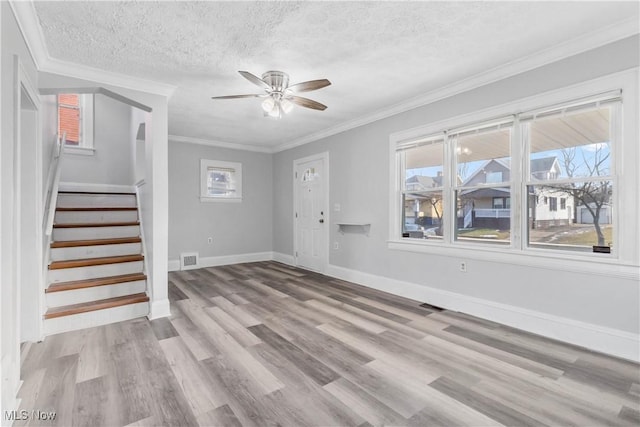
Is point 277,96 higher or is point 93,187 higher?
point 277,96

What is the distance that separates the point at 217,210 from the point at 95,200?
6.66ft

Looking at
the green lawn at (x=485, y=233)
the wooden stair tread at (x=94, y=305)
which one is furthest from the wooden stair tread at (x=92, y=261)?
the green lawn at (x=485, y=233)

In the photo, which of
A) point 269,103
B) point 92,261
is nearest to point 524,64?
point 269,103

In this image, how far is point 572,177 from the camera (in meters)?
2.70

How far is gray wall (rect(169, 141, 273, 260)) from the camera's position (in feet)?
19.0

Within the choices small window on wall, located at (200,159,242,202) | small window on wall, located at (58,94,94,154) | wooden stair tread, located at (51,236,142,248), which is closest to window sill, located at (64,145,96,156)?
small window on wall, located at (58,94,94,154)

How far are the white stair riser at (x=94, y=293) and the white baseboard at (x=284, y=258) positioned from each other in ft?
10.1

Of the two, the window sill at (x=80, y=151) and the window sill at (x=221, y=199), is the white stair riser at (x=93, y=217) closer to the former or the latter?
the window sill at (x=221, y=199)

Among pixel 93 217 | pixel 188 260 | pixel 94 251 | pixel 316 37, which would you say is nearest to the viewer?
Result: pixel 316 37

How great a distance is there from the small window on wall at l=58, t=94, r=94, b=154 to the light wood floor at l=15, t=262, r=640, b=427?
4.28 metres

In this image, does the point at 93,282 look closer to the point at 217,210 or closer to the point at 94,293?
the point at 94,293

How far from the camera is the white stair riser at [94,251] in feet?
11.5

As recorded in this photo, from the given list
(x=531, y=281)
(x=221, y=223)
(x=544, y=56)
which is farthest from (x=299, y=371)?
(x=221, y=223)

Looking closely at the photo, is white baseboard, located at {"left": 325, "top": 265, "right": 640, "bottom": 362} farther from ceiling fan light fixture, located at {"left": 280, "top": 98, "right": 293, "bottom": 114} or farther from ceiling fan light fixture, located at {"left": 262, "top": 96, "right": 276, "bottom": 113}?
ceiling fan light fixture, located at {"left": 262, "top": 96, "right": 276, "bottom": 113}
